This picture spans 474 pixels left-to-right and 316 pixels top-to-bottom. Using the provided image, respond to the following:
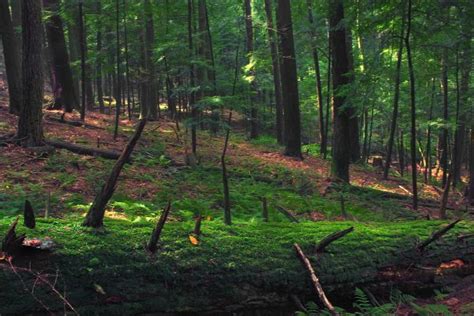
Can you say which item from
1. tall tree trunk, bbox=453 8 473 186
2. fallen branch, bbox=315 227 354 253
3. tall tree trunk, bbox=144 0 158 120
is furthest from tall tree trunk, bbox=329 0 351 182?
tall tree trunk, bbox=144 0 158 120

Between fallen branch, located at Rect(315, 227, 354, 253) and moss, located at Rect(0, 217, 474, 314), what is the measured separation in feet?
0.35

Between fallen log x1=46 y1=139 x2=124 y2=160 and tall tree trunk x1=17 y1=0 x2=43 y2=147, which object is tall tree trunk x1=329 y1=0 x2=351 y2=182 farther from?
tall tree trunk x1=17 y1=0 x2=43 y2=147

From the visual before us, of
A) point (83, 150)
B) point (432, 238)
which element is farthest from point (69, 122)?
point (432, 238)

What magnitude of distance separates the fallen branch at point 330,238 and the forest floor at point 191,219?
0.19 m

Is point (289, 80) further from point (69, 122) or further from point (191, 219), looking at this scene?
point (191, 219)

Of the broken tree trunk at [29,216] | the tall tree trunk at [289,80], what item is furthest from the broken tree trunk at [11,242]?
the tall tree trunk at [289,80]

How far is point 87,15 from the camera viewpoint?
18062 millimetres

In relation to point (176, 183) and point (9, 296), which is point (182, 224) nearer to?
point (9, 296)

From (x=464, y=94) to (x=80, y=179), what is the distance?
48.4 feet

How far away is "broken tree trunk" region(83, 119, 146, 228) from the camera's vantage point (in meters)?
4.38

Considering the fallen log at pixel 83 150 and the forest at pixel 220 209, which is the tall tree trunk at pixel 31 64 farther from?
the fallen log at pixel 83 150

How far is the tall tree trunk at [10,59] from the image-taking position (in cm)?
1331

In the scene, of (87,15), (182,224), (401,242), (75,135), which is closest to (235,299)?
(182,224)

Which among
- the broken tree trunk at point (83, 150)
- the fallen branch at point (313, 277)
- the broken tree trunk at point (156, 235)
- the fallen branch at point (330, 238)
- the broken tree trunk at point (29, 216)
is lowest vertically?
the fallen branch at point (313, 277)
